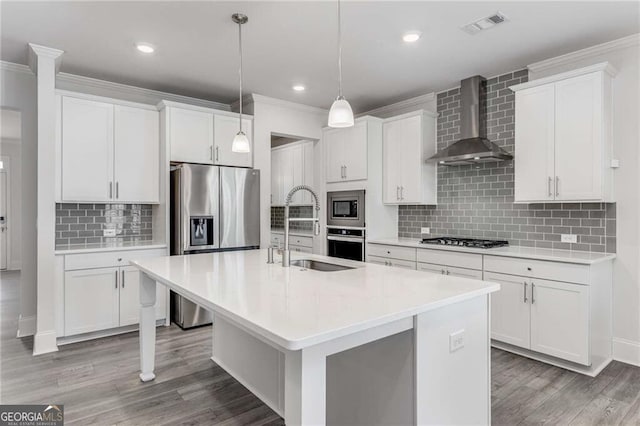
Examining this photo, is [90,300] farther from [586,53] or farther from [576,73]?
[586,53]

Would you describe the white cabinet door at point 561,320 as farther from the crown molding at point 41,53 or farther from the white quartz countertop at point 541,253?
the crown molding at point 41,53

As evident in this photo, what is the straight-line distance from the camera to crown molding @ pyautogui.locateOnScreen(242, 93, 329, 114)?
4.62 metres

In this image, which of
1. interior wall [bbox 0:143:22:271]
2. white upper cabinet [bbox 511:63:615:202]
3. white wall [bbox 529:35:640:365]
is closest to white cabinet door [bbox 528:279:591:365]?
white wall [bbox 529:35:640:365]

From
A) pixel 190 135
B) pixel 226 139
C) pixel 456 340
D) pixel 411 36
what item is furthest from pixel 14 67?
pixel 456 340

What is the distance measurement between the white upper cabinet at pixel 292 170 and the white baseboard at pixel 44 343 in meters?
3.39

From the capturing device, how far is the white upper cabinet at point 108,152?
3625 mm

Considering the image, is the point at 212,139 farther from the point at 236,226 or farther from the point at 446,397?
the point at 446,397

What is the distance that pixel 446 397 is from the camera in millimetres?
1723

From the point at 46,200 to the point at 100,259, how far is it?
695 millimetres

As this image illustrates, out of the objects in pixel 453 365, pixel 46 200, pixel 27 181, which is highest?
pixel 27 181

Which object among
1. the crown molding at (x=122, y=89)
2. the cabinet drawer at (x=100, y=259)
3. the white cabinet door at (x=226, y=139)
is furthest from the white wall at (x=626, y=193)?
the cabinet drawer at (x=100, y=259)

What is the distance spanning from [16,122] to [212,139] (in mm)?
3848

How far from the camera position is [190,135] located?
4160 millimetres

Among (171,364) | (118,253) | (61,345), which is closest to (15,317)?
(61,345)
